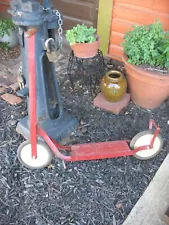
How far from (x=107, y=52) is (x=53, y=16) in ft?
5.16

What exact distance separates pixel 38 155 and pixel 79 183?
355 millimetres

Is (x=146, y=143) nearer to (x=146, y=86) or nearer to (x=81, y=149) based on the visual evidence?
(x=81, y=149)

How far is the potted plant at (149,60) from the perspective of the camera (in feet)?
8.52

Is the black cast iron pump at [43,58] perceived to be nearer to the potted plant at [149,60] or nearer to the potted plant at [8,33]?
the potted plant at [149,60]

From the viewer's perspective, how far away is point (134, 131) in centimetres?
264

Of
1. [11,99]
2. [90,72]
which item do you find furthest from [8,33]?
[90,72]

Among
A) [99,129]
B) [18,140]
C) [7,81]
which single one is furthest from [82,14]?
[18,140]

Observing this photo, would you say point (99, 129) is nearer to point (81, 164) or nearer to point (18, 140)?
point (81, 164)

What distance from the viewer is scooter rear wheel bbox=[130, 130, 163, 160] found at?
228 cm

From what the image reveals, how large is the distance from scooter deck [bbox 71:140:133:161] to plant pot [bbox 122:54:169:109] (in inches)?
→ 26.2

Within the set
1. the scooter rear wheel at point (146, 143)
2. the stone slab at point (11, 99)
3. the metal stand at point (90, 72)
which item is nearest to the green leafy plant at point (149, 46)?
the metal stand at point (90, 72)

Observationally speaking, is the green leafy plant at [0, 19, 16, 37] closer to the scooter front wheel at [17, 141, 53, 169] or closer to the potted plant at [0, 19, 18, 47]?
the potted plant at [0, 19, 18, 47]

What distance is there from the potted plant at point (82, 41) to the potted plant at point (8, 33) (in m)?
1.25

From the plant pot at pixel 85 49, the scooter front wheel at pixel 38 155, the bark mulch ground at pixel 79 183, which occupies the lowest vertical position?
the bark mulch ground at pixel 79 183
